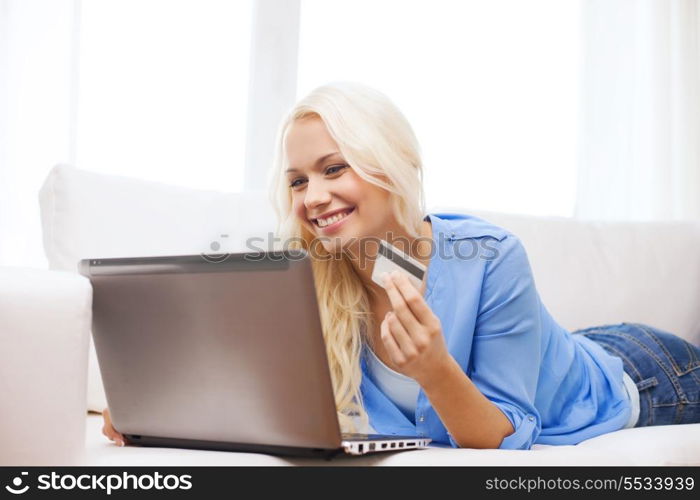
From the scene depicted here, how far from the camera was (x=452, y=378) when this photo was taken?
1.06 m

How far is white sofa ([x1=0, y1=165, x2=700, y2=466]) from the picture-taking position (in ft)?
2.93

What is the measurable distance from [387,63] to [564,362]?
1370mm

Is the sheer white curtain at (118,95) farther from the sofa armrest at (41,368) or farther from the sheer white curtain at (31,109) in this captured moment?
the sofa armrest at (41,368)

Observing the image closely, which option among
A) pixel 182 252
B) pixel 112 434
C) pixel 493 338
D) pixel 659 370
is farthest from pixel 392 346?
pixel 659 370

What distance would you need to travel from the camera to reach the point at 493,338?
1.23 m

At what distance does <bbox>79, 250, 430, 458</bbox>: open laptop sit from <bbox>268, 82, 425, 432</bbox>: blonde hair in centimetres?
29

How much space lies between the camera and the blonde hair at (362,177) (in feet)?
4.16

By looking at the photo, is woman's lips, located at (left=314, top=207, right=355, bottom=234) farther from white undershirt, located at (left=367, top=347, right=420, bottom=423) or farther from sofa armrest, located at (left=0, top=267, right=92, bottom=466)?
sofa armrest, located at (left=0, top=267, right=92, bottom=466)

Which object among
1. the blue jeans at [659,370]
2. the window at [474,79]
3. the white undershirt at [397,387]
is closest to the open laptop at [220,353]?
the white undershirt at [397,387]

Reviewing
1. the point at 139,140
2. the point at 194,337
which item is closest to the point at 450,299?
the point at 194,337

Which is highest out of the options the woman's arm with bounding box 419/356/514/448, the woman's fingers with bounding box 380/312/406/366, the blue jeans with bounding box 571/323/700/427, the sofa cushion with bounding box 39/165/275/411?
the sofa cushion with bounding box 39/165/275/411

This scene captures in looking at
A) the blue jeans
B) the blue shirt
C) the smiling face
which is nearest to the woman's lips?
the smiling face
